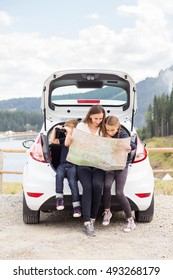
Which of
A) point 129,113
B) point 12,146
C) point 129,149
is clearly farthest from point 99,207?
point 12,146

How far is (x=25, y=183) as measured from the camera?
6.19 meters

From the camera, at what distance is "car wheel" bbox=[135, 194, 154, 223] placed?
20.9ft

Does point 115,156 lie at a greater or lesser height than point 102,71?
lesser

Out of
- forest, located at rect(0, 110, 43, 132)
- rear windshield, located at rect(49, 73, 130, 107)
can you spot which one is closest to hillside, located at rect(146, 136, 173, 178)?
forest, located at rect(0, 110, 43, 132)

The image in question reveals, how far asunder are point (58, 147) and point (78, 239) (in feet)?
4.51

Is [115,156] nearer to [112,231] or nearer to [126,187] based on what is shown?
[126,187]

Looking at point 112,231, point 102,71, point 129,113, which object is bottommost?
point 112,231

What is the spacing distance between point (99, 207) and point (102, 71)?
1706mm

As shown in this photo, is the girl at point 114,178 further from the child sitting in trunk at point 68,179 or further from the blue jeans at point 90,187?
the child sitting in trunk at point 68,179

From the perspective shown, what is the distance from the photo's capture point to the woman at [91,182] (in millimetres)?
5828

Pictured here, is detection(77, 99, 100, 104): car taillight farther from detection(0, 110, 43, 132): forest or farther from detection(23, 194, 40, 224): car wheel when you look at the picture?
detection(0, 110, 43, 132): forest

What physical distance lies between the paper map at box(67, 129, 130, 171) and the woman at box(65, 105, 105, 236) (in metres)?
0.08

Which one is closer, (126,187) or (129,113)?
(126,187)
